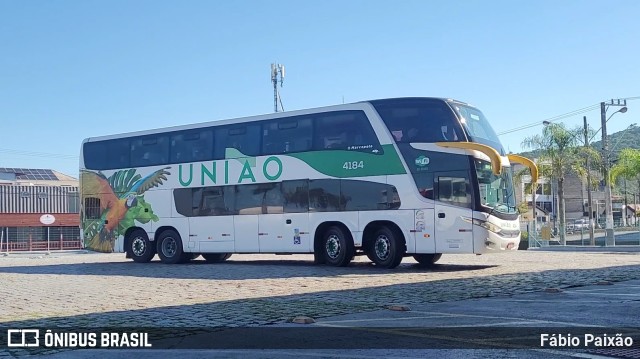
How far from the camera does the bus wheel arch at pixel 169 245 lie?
2223 cm

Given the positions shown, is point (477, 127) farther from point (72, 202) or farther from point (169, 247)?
point (72, 202)

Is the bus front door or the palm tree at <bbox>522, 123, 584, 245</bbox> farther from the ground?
the palm tree at <bbox>522, 123, 584, 245</bbox>

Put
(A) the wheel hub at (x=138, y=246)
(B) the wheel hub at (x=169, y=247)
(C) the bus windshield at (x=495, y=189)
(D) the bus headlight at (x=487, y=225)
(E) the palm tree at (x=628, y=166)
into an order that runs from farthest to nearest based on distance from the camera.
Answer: (E) the palm tree at (x=628, y=166) → (A) the wheel hub at (x=138, y=246) → (B) the wheel hub at (x=169, y=247) → (C) the bus windshield at (x=495, y=189) → (D) the bus headlight at (x=487, y=225)

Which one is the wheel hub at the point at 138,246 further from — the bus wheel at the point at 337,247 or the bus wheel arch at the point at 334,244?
the bus wheel at the point at 337,247

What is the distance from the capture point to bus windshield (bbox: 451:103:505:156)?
17500 mm

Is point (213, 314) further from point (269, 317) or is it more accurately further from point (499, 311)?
point (499, 311)

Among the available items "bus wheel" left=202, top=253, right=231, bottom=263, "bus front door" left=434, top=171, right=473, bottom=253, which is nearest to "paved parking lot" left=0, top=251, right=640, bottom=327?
"bus front door" left=434, top=171, right=473, bottom=253

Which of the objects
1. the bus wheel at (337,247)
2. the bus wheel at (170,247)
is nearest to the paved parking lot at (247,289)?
the bus wheel at (337,247)

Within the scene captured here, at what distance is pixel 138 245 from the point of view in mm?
23375

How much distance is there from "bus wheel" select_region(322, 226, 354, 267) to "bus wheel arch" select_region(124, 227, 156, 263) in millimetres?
6875

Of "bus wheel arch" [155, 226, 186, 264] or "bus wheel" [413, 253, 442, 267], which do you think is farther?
"bus wheel arch" [155, 226, 186, 264]

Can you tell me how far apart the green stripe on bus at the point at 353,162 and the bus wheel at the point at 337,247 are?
1643 mm

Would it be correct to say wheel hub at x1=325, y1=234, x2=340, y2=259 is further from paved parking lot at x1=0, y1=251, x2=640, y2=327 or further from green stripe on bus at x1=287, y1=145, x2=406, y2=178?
green stripe on bus at x1=287, y1=145, x2=406, y2=178

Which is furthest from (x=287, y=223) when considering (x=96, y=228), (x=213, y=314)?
(x=213, y=314)
